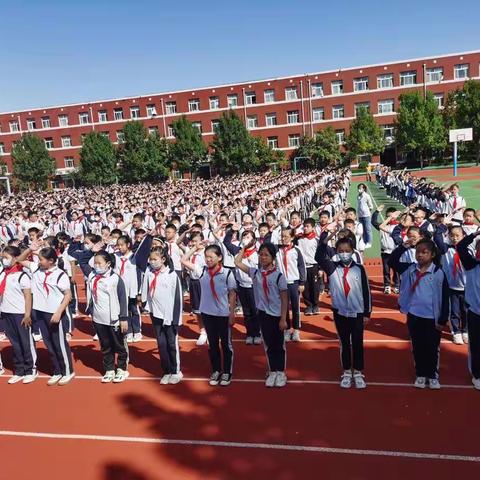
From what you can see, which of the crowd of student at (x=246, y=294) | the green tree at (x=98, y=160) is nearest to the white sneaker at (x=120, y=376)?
the crowd of student at (x=246, y=294)

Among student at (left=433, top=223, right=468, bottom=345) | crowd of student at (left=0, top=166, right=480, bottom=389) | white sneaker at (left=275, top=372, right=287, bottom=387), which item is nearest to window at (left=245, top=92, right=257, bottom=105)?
crowd of student at (left=0, top=166, right=480, bottom=389)

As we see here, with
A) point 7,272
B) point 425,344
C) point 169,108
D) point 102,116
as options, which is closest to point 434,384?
point 425,344

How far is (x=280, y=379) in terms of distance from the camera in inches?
225

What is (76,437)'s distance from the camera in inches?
195

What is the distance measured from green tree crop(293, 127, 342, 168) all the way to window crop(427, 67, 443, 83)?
34.8ft

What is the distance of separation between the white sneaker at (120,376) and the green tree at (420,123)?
4243 cm

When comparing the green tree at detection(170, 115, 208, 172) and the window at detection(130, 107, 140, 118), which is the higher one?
the window at detection(130, 107, 140, 118)

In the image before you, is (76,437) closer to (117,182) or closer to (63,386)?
(63,386)

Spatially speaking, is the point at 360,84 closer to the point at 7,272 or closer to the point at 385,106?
the point at 385,106

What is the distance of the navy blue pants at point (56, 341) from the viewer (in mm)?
6090

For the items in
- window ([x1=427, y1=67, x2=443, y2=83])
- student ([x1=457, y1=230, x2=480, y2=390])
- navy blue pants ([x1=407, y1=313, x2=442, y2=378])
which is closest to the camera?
student ([x1=457, y1=230, x2=480, y2=390])

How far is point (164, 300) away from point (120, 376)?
1.35 m

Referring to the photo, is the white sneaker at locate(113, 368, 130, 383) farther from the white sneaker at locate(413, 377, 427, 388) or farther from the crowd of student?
the white sneaker at locate(413, 377, 427, 388)

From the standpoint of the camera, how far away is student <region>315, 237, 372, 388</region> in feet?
17.3
